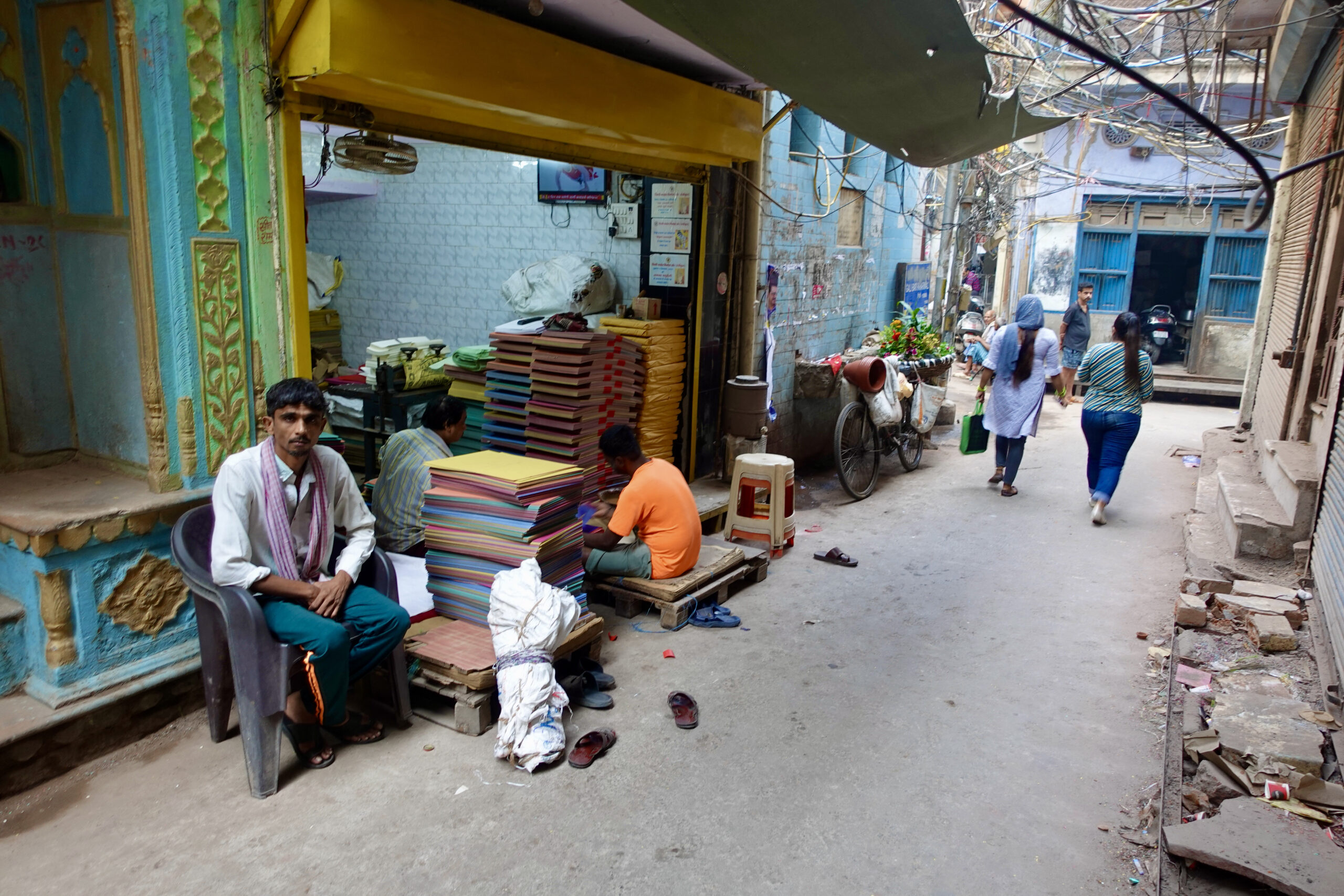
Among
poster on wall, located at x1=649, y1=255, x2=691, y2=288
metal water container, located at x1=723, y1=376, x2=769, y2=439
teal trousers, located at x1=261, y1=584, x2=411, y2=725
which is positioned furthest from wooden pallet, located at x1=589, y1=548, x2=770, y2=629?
poster on wall, located at x1=649, y1=255, x2=691, y2=288

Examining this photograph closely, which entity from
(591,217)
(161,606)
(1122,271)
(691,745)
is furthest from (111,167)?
(1122,271)

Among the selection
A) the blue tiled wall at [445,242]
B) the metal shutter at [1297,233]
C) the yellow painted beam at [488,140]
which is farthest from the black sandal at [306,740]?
the metal shutter at [1297,233]

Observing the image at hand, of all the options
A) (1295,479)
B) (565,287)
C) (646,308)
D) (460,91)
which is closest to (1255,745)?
(1295,479)

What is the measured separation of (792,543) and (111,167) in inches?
205

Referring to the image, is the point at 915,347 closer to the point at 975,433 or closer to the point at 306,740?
the point at 975,433

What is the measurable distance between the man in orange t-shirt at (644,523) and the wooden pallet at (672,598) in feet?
0.37

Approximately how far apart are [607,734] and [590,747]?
0.50ft

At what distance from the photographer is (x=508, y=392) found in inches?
275

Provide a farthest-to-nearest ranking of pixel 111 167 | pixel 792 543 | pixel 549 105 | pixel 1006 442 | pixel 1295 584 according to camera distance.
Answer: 1. pixel 1006 442
2. pixel 792 543
3. pixel 1295 584
4. pixel 549 105
5. pixel 111 167

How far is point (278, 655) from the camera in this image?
11.7 feet

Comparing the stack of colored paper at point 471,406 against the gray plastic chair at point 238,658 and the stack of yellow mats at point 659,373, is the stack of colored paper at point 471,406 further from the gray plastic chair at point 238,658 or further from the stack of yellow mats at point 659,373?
the gray plastic chair at point 238,658

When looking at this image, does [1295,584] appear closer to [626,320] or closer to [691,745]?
[691,745]

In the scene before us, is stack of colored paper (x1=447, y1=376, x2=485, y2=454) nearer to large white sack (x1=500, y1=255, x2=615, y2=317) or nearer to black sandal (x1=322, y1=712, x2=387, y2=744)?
large white sack (x1=500, y1=255, x2=615, y2=317)

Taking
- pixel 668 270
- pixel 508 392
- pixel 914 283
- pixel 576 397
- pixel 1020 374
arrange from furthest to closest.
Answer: pixel 914 283
pixel 1020 374
pixel 668 270
pixel 508 392
pixel 576 397
